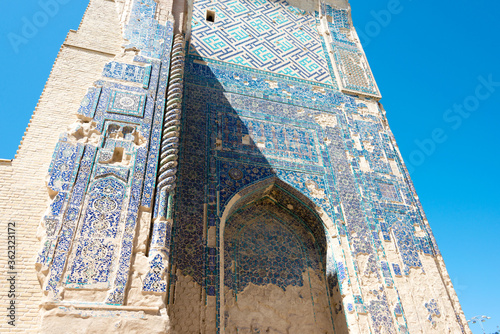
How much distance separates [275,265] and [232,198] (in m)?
0.90

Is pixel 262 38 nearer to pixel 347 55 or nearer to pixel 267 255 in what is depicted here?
pixel 347 55

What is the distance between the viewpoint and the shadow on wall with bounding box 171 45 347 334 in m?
4.28

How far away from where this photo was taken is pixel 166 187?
3.46m

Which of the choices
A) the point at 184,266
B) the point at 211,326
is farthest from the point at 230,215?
the point at 211,326

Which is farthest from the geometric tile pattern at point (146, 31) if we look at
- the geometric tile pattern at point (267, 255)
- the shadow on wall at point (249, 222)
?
the geometric tile pattern at point (267, 255)

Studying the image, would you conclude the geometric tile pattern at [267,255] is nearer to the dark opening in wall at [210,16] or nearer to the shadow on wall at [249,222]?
the shadow on wall at [249,222]

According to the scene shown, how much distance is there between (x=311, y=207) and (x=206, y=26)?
357 centimetres

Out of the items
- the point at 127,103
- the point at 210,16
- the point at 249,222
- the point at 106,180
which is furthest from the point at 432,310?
the point at 210,16

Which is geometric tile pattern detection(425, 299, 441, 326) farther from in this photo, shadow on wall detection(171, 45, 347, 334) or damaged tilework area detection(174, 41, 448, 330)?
shadow on wall detection(171, 45, 347, 334)

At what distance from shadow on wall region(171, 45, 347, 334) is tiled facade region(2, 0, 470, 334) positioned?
0.05ft

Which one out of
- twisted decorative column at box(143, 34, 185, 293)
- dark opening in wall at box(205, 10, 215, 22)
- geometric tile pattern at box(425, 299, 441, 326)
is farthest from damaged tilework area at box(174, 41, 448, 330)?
dark opening in wall at box(205, 10, 215, 22)

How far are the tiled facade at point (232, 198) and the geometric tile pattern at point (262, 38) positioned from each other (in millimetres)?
36

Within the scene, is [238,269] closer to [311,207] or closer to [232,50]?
[311,207]

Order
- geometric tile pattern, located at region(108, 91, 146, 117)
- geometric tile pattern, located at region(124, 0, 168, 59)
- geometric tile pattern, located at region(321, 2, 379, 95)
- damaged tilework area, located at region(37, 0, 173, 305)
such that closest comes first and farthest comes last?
damaged tilework area, located at region(37, 0, 173, 305)
geometric tile pattern, located at region(108, 91, 146, 117)
geometric tile pattern, located at region(124, 0, 168, 59)
geometric tile pattern, located at region(321, 2, 379, 95)
